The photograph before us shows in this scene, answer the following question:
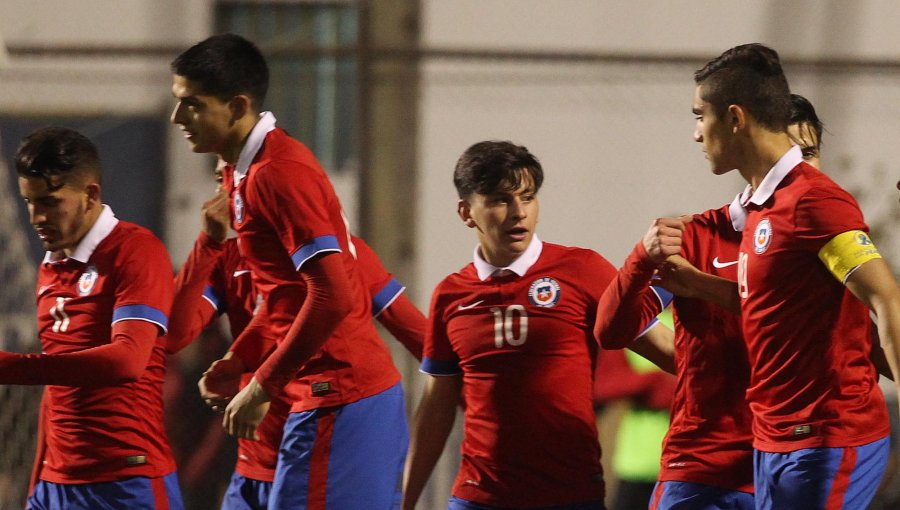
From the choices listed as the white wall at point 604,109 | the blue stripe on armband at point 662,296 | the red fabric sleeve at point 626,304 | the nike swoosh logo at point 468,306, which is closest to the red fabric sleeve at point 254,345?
the nike swoosh logo at point 468,306

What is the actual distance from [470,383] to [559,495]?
1.23ft

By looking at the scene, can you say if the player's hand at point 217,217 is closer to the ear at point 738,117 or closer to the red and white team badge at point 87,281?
the red and white team badge at point 87,281

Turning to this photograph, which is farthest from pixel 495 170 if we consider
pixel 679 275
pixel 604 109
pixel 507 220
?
pixel 604 109

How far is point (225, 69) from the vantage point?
341cm

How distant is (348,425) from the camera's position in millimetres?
3344

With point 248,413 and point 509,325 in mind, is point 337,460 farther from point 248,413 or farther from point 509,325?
point 509,325

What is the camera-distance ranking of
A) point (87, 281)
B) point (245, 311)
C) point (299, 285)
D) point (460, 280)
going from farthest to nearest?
point (245, 311) < point (460, 280) < point (87, 281) < point (299, 285)

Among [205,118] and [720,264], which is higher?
[205,118]

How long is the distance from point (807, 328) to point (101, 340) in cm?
177

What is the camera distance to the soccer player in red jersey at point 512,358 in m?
3.43

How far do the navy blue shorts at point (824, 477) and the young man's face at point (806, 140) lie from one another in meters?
0.71

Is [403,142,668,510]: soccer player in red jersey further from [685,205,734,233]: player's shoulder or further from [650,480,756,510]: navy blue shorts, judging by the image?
[685,205,734,233]: player's shoulder

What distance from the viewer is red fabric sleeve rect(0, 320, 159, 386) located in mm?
3297

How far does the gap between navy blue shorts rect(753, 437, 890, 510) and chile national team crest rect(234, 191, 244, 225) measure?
1.36 m
